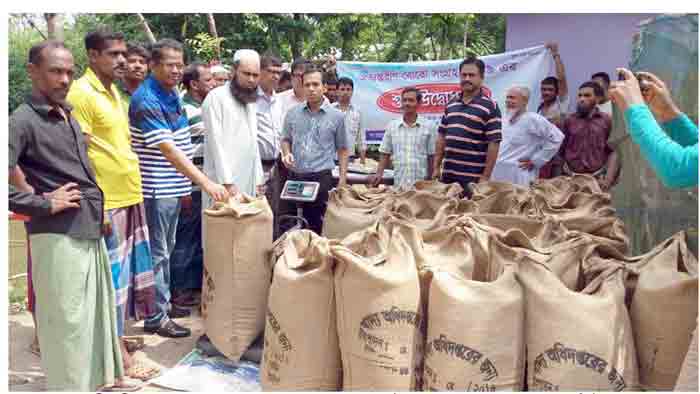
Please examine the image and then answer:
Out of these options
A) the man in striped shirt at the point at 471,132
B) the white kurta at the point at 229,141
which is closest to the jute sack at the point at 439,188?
the man in striped shirt at the point at 471,132

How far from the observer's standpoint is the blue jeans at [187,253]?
168 inches

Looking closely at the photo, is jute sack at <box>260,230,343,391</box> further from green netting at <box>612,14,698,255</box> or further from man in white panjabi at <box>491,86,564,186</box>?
man in white panjabi at <box>491,86,564,186</box>

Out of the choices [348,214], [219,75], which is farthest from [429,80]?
[348,214]

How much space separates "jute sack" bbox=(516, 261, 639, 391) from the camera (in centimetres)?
184

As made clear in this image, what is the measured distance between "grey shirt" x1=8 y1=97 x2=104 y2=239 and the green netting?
7.64ft

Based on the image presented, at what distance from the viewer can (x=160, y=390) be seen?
2.82 m

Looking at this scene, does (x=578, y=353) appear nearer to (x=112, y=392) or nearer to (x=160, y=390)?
(x=160, y=390)

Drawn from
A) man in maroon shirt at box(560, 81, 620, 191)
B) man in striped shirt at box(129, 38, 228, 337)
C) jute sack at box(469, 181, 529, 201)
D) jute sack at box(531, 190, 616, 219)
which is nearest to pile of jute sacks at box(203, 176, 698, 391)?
jute sack at box(531, 190, 616, 219)

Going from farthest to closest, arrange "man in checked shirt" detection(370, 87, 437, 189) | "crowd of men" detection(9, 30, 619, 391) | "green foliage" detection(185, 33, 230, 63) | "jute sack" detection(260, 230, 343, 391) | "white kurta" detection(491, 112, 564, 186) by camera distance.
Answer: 1. "green foliage" detection(185, 33, 230, 63)
2. "white kurta" detection(491, 112, 564, 186)
3. "man in checked shirt" detection(370, 87, 437, 189)
4. "crowd of men" detection(9, 30, 619, 391)
5. "jute sack" detection(260, 230, 343, 391)

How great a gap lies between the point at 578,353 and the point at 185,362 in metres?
1.95

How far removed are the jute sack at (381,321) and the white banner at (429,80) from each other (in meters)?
4.87

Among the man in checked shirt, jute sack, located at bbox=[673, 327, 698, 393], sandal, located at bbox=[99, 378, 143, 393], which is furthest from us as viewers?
the man in checked shirt

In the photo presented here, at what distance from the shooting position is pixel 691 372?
167 cm

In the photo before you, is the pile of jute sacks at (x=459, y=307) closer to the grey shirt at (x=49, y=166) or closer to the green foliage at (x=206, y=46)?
the grey shirt at (x=49, y=166)
